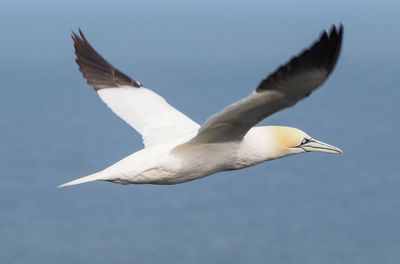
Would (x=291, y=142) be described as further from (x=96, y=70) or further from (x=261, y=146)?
(x=96, y=70)

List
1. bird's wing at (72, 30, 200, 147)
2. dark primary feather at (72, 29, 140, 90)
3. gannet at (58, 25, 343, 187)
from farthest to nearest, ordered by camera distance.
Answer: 1. dark primary feather at (72, 29, 140, 90)
2. bird's wing at (72, 30, 200, 147)
3. gannet at (58, 25, 343, 187)

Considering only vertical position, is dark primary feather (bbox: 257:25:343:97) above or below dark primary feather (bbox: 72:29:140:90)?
below

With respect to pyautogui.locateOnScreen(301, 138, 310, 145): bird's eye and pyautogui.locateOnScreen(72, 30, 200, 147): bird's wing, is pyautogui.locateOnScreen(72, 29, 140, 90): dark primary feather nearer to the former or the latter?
pyautogui.locateOnScreen(72, 30, 200, 147): bird's wing

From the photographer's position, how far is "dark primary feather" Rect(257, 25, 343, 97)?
25.2 feet

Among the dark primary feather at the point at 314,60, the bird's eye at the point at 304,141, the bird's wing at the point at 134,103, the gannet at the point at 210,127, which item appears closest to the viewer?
the dark primary feather at the point at 314,60

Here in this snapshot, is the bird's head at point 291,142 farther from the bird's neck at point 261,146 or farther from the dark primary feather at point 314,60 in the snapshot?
the dark primary feather at point 314,60

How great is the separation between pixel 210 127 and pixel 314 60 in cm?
174

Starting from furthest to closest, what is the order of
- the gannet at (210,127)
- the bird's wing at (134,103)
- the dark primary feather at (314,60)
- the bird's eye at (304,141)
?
the bird's wing at (134,103), the bird's eye at (304,141), the gannet at (210,127), the dark primary feather at (314,60)

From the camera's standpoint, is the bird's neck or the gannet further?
the bird's neck

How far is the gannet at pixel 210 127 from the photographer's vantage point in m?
7.95

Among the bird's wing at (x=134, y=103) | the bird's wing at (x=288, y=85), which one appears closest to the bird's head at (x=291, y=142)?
the bird's wing at (x=288, y=85)

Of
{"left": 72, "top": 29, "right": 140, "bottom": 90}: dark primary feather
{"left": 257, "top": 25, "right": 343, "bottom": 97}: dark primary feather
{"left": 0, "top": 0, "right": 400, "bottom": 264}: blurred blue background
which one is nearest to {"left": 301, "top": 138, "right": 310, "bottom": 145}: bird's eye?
{"left": 257, "top": 25, "right": 343, "bottom": 97}: dark primary feather

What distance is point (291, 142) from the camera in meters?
10.0

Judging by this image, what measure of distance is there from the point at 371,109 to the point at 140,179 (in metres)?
145
